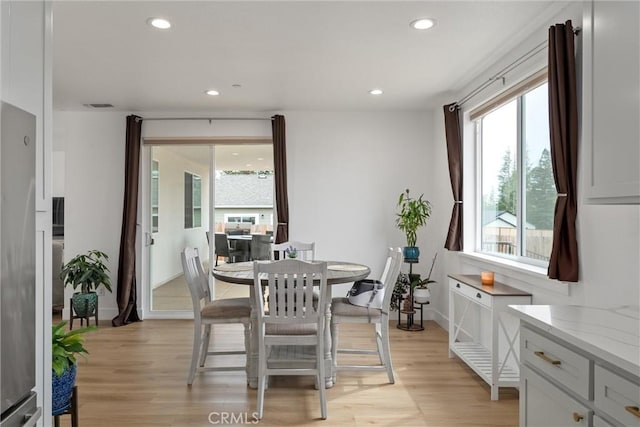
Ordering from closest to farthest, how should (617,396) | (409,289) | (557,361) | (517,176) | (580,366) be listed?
(617,396) → (580,366) → (557,361) → (517,176) → (409,289)

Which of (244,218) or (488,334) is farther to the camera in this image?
(244,218)

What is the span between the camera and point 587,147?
74.4 inches

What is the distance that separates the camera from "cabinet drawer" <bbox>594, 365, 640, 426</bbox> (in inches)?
47.1

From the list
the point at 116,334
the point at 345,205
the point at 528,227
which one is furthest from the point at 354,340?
the point at 116,334

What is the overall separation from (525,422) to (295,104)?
13.0 ft

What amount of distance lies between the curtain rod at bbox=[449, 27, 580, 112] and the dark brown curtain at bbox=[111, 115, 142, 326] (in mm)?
3656

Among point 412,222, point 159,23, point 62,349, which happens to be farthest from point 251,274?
point 412,222

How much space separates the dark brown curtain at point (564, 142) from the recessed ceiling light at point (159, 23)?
241cm

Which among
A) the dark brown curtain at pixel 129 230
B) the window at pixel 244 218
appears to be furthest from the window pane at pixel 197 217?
the dark brown curtain at pixel 129 230

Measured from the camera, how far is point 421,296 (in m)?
4.61

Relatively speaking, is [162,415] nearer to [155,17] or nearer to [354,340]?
[354,340]

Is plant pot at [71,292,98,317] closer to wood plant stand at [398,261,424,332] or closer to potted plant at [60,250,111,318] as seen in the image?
potted plant at [60,250,111,318]

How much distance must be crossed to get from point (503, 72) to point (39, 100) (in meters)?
3.20

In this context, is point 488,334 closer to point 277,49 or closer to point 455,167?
point 455,167
